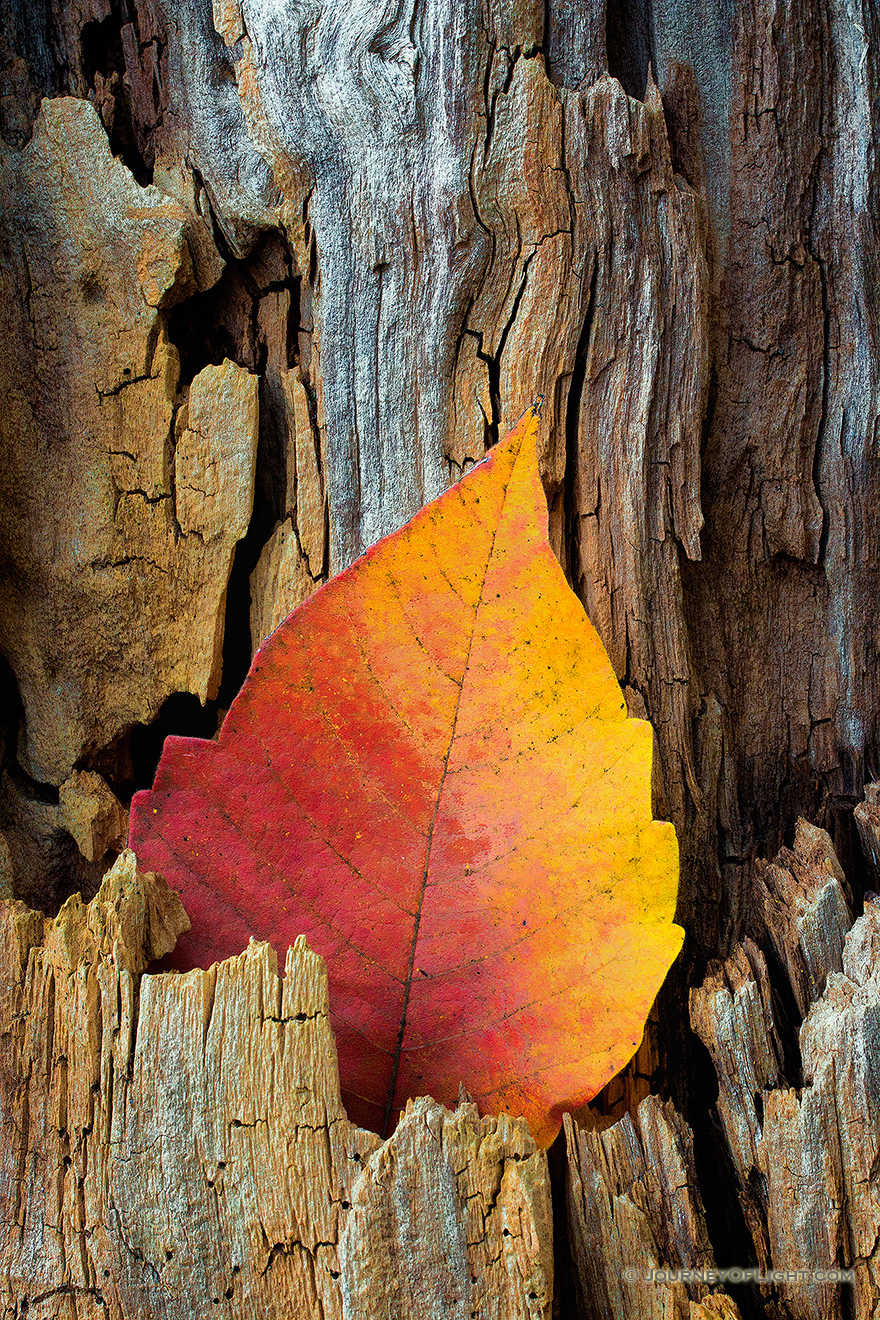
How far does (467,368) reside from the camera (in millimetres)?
1071

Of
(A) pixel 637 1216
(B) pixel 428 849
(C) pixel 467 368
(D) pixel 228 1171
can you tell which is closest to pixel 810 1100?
(A) pixel 637 1216

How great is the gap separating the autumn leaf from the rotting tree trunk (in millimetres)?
232

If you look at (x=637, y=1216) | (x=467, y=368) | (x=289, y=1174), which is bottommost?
(x=637, y=1216)

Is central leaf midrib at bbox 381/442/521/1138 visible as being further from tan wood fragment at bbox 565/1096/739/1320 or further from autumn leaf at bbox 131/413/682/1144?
tan wood fragment at bbox 565/1096/739/1320

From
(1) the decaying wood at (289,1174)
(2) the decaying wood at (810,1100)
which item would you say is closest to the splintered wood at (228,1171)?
(1) the decaying wood at (289,1174)

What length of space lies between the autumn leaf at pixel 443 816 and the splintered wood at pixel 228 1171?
0.10 metres

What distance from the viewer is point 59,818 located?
110 cm

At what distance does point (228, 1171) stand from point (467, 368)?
0.85 metres

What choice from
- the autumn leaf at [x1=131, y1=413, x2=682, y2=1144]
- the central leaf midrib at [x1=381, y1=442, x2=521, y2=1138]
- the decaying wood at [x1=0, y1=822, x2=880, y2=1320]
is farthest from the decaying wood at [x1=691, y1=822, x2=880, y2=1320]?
the central leaf midrib at [x1=381, y1=442, x2=521, y2=1138]

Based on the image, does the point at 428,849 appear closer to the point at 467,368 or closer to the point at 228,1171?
the point at 228,1171

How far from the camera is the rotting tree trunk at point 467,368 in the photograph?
1.05 metres

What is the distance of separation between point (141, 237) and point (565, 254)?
1.65 feet

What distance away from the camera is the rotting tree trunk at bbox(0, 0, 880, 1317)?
105 cm

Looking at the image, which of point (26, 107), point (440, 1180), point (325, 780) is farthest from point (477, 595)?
point (26, 107)
